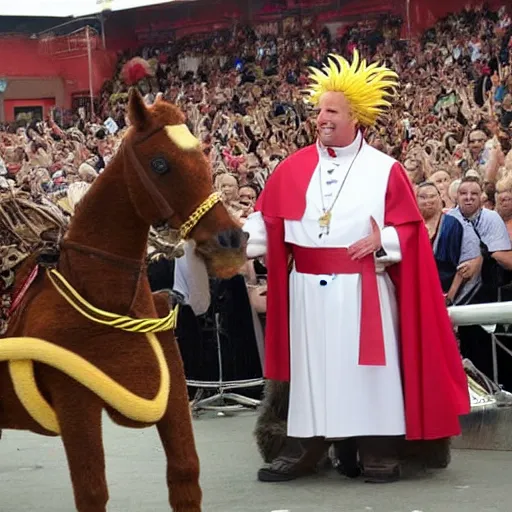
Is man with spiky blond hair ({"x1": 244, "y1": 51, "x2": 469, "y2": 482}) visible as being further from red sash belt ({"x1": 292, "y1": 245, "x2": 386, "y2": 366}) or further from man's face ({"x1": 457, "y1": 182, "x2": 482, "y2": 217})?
man's face ({"x1": 457, "y1": 182, "x2": 482, "y2": 217})

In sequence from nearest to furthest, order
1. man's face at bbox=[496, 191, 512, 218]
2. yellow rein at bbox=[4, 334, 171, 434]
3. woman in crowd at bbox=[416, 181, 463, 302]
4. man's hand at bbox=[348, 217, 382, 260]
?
yellow rein at bbox=[4, 334, 171, 434]
man's hand at bbox=[348, 217, 382, 260]
woman in crowd at bbox=[416, 181, 463, 302]
man's face at bbox=[496, 191, 512, 218]

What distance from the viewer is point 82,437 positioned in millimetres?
4680

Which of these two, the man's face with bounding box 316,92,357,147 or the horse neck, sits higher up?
the man's face with bounding box 316,92,357,147

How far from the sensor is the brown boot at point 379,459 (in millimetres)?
6422

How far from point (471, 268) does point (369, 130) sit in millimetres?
1568

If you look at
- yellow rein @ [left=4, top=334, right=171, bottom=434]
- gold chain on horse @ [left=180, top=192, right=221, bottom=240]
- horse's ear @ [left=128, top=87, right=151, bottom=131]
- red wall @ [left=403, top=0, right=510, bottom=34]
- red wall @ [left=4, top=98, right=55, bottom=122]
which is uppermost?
red wall @ [left=403, top=0, right=510, bottom=34]

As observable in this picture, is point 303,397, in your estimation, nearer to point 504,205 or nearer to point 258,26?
point 504,205

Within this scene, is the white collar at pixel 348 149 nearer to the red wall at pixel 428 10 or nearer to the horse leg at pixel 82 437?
the horse leg at pixel 82 437

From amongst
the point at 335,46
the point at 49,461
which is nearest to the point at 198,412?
the point at 49,461

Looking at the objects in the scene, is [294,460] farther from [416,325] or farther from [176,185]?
[176,185]

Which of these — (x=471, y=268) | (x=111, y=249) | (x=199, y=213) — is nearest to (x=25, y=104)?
(x=471, y=268)

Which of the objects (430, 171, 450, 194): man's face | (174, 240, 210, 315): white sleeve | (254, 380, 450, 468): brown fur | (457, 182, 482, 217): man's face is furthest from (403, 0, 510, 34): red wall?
(174, 240, 210, 315): white sleeve

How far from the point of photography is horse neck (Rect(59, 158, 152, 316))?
4.70 m

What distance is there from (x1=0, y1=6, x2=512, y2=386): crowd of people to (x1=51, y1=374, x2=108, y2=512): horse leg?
97.3 inches
